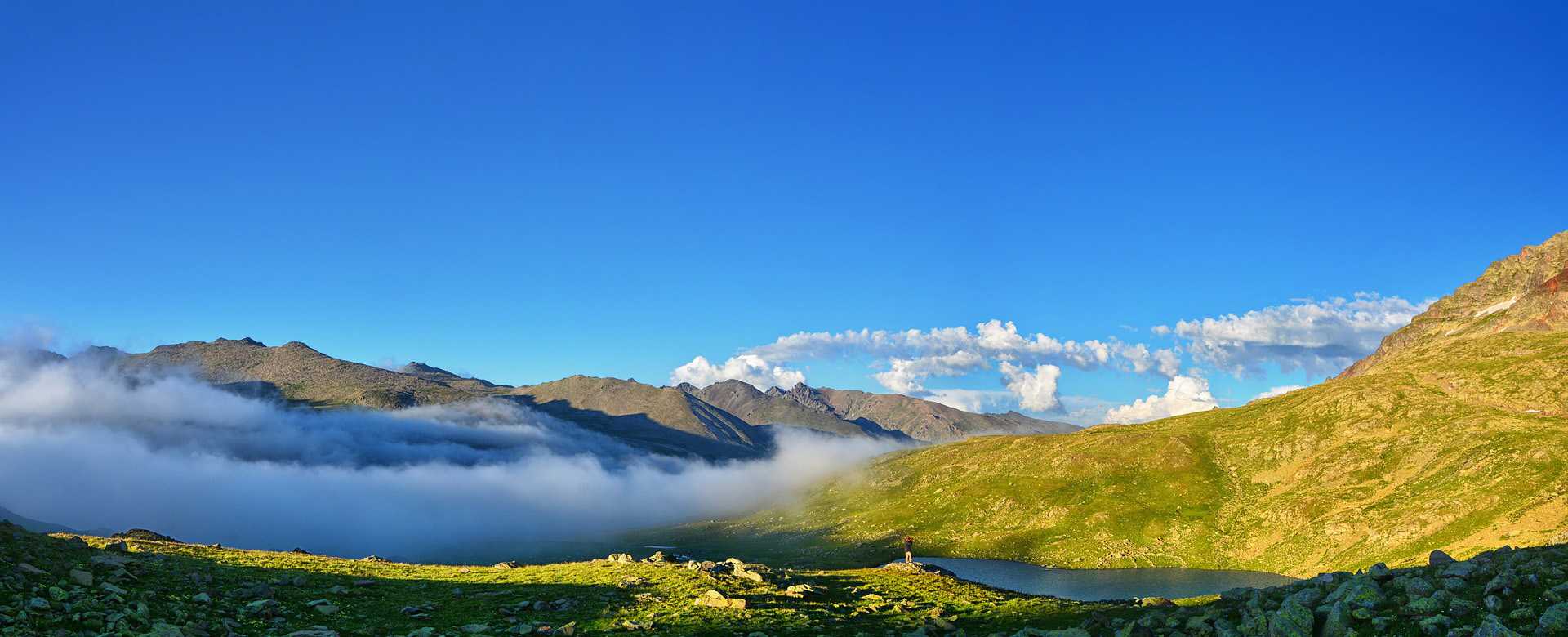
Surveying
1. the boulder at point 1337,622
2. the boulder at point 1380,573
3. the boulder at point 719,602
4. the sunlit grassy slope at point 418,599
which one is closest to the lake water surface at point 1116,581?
the sunlit grassy slope at point 418,599

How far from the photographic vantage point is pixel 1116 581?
164 metres

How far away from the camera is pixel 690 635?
51281 mm

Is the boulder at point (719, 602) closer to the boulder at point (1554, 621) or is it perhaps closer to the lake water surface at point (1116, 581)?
the boulder at point (1554, 621)

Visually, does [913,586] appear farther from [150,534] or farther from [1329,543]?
[1329,543]

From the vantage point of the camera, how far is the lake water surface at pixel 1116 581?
144375mm

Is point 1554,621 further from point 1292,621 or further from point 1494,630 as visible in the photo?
point 1292,621

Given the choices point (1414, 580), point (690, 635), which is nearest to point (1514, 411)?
point (1414, 580)

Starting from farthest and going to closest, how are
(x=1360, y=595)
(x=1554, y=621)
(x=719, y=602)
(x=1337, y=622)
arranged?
(x=719, y=602), (x=1360, y=595), (x=1337, y=622), (x=1554, y=621)

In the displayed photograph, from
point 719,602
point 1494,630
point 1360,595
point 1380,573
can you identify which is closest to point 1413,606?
point 1360,595

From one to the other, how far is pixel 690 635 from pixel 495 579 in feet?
94.1

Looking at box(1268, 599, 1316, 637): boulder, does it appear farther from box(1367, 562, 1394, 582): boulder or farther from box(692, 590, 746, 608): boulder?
box(692, 590, 746, 608): boulder

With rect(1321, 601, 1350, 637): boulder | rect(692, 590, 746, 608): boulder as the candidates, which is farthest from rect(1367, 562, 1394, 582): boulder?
rect(692, 590, 746, 608): boulder

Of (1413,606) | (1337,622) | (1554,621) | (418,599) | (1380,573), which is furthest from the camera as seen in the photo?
(418,599)

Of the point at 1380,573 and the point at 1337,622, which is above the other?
the point at 1380,573
